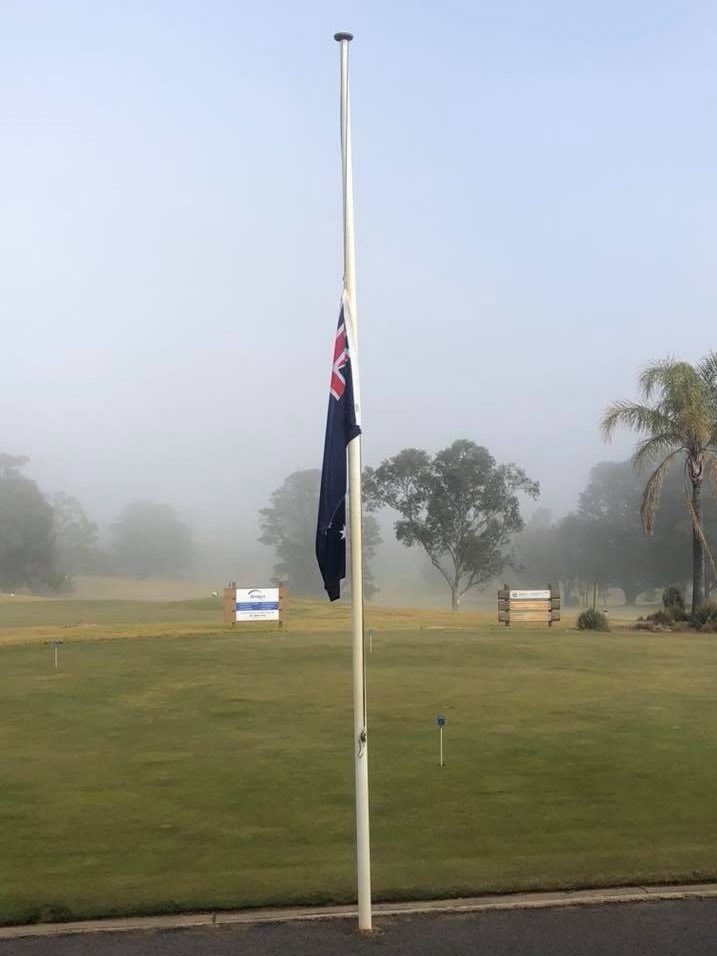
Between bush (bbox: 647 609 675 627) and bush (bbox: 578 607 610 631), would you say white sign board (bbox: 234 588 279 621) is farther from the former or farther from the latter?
bush (bbox: 647 609 675 627)

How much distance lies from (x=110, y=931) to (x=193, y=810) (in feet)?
11.2

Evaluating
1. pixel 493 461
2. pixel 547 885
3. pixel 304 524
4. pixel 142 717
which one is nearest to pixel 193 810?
pixel 547 885

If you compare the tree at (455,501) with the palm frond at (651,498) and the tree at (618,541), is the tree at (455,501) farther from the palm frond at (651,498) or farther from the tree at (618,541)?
the palm frond at (651,498)

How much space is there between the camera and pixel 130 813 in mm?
10086

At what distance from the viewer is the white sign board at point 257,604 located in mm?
38531

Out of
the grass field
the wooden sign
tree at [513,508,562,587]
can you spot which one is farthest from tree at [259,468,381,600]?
the grass field

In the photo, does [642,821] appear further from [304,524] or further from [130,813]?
[304,524]

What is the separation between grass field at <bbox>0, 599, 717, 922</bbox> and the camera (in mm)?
7887

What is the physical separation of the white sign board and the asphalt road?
31847 mm

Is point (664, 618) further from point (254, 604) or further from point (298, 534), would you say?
point (298, 534)

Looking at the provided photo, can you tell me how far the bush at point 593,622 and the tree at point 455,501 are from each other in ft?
109

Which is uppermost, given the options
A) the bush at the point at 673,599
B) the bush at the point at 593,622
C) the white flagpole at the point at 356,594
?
the white flagpole at the point at 356,594

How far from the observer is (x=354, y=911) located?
7.03 m

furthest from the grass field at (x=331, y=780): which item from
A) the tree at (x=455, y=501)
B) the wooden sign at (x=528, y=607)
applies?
the tree at (x=455, y=501)
